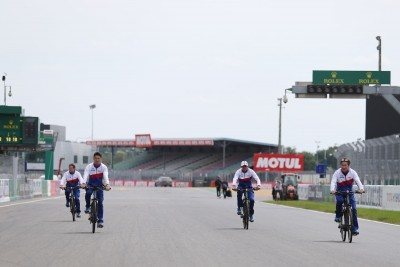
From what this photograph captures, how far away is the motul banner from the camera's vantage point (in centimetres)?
7825

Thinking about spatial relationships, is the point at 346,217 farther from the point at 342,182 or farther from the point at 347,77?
the point at 347,77

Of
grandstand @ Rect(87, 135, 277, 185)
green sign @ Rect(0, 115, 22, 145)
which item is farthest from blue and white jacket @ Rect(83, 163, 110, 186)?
grandstand @ Rect(87, 135, 277, 185)

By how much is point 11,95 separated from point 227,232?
5913 cm

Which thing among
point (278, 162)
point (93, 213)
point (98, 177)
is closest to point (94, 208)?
point (93, 213)

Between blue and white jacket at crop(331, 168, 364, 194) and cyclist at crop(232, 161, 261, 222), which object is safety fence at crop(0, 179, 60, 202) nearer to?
cyclist at crop(232, 161, 261, 222)

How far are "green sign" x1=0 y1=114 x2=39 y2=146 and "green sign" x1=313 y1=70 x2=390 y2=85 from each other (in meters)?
15.9

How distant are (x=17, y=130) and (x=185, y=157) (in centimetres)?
7577

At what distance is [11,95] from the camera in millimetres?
77062

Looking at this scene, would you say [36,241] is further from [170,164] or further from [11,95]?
[170,164]

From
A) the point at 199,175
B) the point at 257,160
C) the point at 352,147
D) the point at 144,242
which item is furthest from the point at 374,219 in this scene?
the point at 199,175

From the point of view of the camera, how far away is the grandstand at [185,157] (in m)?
110

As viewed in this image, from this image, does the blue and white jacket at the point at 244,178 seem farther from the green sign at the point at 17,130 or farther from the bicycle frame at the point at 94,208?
the green sign at the point at 17,130

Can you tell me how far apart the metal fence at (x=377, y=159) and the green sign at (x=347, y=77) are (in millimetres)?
4056

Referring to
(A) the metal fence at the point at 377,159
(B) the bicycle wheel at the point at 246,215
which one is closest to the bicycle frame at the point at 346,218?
(B) the bicycle wheel at the point at 246,215
